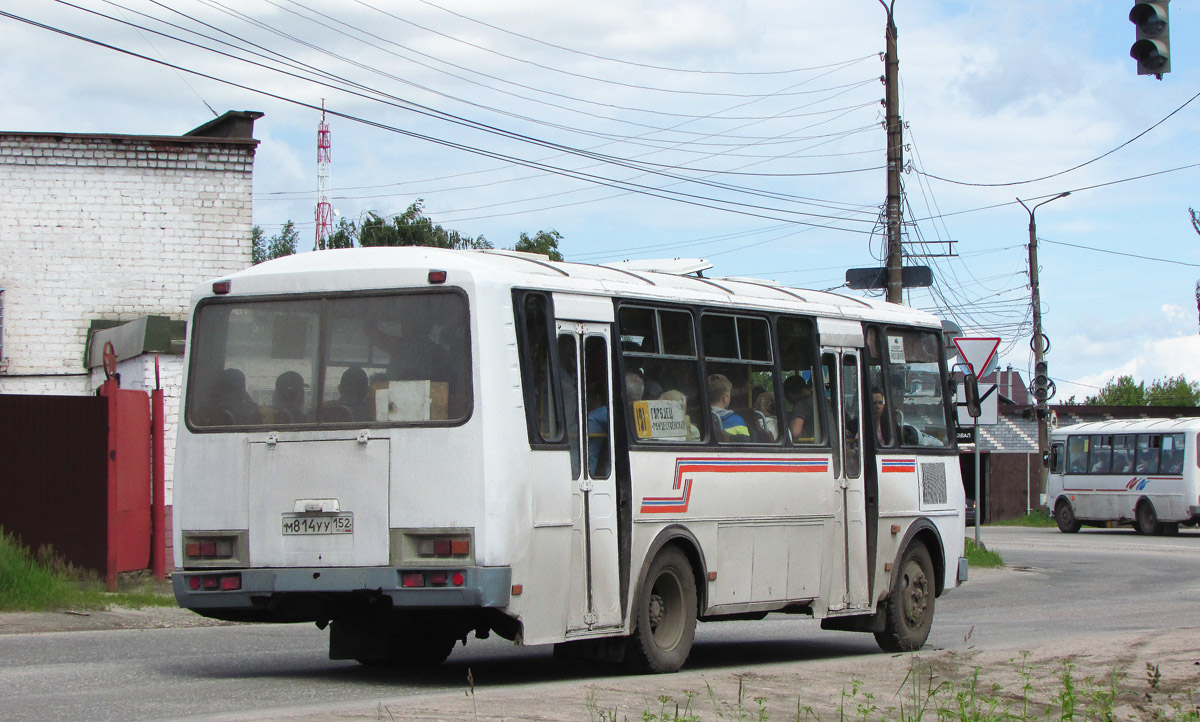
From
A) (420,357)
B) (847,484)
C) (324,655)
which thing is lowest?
(324,655)

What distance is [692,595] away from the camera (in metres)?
11.4

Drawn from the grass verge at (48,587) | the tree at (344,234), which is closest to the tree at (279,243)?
the tree at (344,234)

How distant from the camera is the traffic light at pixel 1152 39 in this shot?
40.5 ft

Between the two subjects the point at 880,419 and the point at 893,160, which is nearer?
the point at 880,419

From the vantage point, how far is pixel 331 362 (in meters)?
10.1

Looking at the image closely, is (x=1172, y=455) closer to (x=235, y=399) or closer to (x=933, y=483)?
(x=933, y=483)

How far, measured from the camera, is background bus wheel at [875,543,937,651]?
13664 mm

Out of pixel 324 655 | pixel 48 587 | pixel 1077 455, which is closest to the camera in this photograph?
pixel 324 655

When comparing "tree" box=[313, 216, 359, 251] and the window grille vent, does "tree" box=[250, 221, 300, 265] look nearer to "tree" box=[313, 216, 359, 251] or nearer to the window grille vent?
"tree" box=[313, 216, 359, 251]

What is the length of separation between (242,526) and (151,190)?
54.3 feet

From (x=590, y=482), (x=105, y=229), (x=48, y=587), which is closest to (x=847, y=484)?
(x=590, y=482)

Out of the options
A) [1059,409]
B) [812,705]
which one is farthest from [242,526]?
[1059,409]

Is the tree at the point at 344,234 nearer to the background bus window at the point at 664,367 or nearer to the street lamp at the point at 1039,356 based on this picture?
the street lamp at the point at 1039,356

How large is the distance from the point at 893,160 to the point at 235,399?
18326 mm
